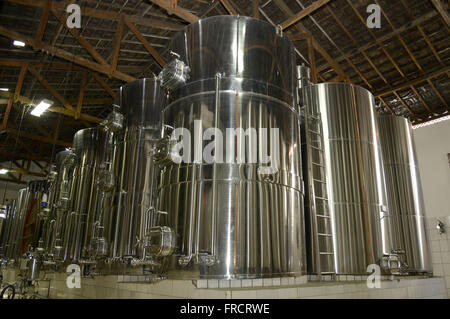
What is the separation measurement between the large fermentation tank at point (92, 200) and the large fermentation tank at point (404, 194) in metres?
8.76

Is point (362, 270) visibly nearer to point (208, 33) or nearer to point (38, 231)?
point (208, 33)

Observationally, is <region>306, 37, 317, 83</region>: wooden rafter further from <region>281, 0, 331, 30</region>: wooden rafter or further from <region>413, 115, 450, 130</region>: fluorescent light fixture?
<region>413, 115, 450, 130</region>: fluorescent light fixture

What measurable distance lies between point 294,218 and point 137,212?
13.9 feet

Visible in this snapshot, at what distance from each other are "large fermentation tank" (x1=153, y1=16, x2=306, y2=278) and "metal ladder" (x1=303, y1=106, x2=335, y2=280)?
1.48 metres

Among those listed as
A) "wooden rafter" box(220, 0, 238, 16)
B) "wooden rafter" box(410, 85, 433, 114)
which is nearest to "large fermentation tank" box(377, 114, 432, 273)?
"wooden rafter" box(410, 85, 433, 114)

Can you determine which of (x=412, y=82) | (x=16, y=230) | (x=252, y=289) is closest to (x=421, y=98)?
(x=412, y=82)

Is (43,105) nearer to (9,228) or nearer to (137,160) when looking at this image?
(137,160)

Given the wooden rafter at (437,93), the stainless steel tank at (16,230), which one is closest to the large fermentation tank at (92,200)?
the stainless steel tank at (16,230)

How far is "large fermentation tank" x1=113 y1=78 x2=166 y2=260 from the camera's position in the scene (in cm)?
871

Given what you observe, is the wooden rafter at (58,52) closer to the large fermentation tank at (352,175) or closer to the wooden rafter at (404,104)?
the large fermentation tank at (352,175)

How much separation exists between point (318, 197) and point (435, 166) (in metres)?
11.7

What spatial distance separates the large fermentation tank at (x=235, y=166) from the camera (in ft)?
19.0

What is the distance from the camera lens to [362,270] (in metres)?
8.45
